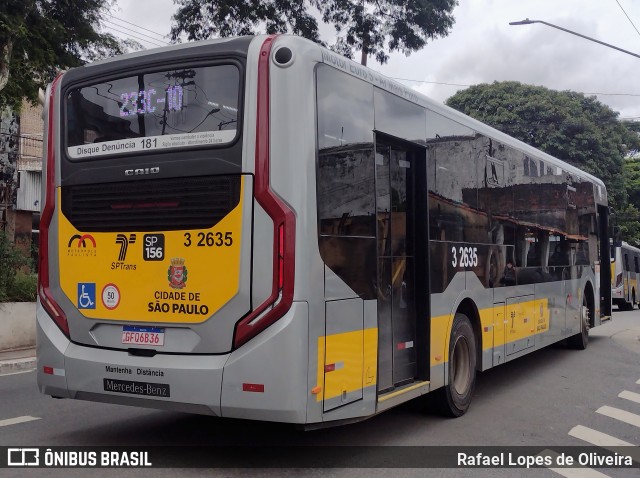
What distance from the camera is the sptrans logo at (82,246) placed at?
564cm

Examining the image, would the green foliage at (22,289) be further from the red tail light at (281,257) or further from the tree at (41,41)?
the red tail light at (281,257)

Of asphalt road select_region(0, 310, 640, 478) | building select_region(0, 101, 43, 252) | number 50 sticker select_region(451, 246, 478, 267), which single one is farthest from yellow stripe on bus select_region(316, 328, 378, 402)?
building select_region(0, 101, 43, 252)

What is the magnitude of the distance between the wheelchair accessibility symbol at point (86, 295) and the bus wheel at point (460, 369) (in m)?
3.60

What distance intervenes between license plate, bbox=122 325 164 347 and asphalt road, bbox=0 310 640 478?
0.97 metres

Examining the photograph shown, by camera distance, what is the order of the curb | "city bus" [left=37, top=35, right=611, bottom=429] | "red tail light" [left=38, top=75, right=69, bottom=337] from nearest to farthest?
"city bus" [left=37, top=35, right=611, bottom=429]
"red tail light" [left=38, top=75, right=69, bottom=337]
the curb

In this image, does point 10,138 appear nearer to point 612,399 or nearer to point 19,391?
point 19,391

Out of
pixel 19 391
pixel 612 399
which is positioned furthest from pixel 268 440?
pixel 612 399

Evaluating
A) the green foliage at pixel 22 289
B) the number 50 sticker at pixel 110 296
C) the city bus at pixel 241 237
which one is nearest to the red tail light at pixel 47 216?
the city bus at pixel 241 237

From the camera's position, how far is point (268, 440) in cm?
615

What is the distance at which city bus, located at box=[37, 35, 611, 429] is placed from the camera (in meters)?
4.89

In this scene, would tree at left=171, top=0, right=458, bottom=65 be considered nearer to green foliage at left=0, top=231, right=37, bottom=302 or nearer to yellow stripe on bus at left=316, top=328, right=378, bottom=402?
green foliage at left=0, top=231, right=37, bottom=302

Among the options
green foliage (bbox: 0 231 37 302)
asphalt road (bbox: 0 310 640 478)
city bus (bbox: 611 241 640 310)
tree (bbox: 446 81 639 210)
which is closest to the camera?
asphalt road (bbox: 0 310 640 478)

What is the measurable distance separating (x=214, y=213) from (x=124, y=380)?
1.49 m

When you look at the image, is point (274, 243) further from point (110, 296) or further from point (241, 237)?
point (110, 296)
